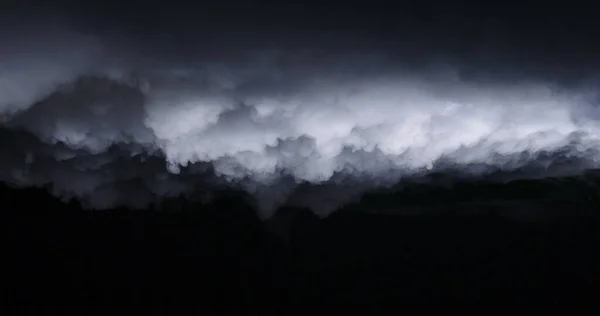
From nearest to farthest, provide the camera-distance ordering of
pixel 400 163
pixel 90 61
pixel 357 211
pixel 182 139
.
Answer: pixel 90 61
pixel 182 139
pixel 400 163
pixel 357 211

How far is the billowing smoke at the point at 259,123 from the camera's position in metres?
1.75

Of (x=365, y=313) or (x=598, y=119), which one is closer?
(x=598, y=119)

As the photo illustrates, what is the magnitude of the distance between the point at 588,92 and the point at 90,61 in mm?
1545

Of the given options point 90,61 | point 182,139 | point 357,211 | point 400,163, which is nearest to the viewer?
point 90,61

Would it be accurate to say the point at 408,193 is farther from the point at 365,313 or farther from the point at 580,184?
the point at 580,184

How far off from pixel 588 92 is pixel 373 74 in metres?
0.72

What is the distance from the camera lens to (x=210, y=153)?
1.89 meters

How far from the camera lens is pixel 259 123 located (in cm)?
184

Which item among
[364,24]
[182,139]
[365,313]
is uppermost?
[364,24]

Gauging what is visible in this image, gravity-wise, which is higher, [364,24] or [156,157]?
[364,24]

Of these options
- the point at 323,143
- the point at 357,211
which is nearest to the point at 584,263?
the point at 357,211

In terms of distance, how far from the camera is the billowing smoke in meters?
1.75

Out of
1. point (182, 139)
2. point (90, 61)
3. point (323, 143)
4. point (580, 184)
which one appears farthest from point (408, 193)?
point (90, 61)

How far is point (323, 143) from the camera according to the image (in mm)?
1892
